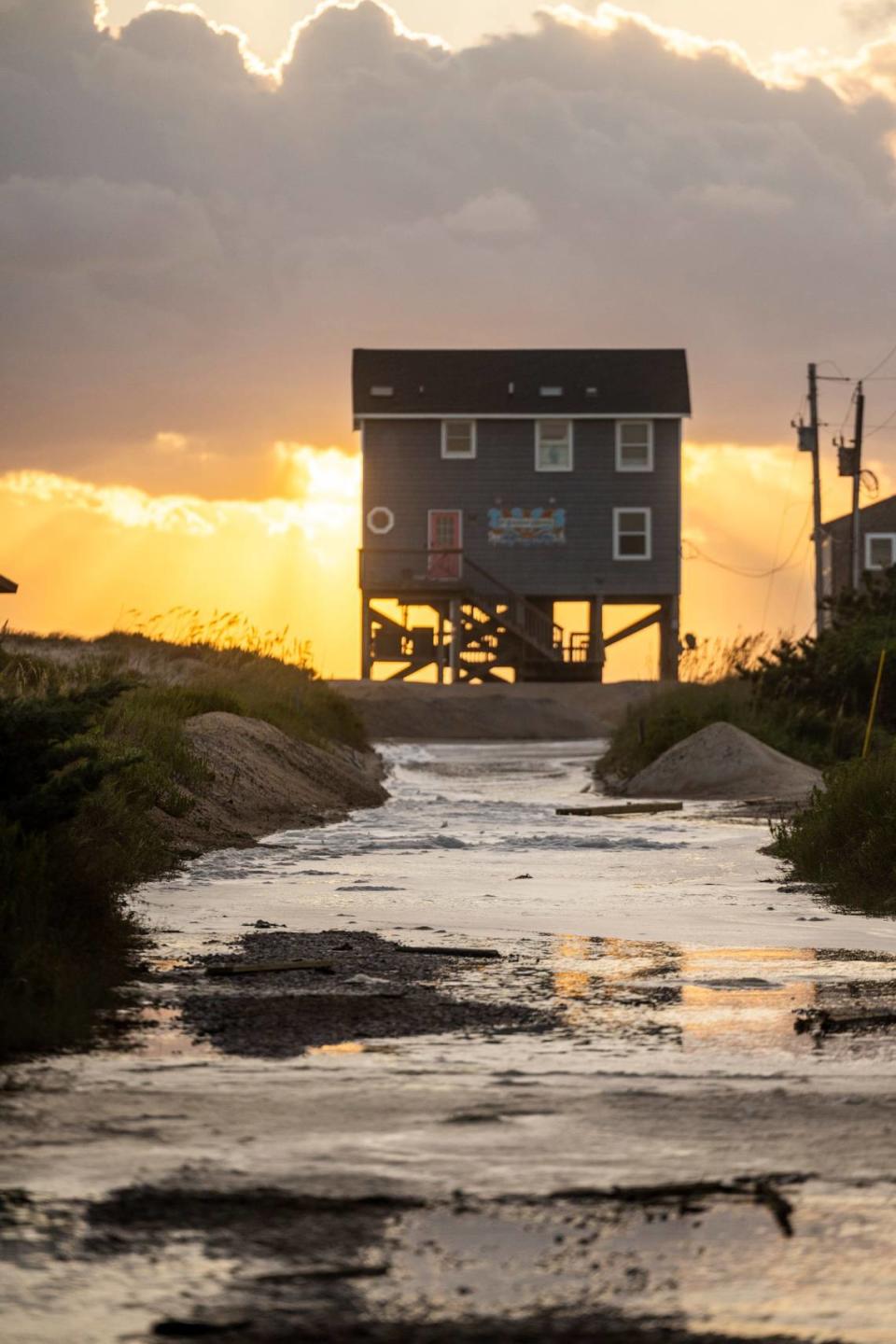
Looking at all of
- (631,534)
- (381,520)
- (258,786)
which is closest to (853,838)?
(258,786)

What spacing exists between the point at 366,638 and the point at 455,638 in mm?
3087

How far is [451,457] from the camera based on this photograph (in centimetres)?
5781

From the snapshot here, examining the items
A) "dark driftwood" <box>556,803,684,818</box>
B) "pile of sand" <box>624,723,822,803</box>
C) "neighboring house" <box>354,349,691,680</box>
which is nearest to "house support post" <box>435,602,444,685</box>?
"neighboring house" <box>354,349,691,680</box>

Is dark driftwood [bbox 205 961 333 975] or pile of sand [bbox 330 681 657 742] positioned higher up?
pile of sand [bbox 330 681 657 742]

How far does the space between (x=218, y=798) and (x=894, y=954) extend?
10.1m

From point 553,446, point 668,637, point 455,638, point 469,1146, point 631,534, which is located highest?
point 553,446

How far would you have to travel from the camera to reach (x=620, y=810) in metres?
22.3

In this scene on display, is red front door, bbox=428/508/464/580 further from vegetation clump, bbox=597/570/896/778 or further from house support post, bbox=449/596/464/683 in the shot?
vegetation clump, bbox=597/570/896/778

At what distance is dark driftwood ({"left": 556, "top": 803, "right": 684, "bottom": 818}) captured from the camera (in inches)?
861

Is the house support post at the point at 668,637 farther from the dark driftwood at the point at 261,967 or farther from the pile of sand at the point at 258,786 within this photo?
the dark driftwood at the point at 261,967

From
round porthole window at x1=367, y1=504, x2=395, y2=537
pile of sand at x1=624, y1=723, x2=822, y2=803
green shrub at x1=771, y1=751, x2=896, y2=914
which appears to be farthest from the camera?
round porthole window at x1=367, y1=504, x2=395, y2=537

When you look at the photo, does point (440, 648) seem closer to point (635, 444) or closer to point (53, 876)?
point (635, 444)

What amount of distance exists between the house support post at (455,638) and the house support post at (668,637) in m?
6.17

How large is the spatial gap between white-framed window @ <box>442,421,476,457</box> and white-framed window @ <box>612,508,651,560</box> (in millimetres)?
4818
